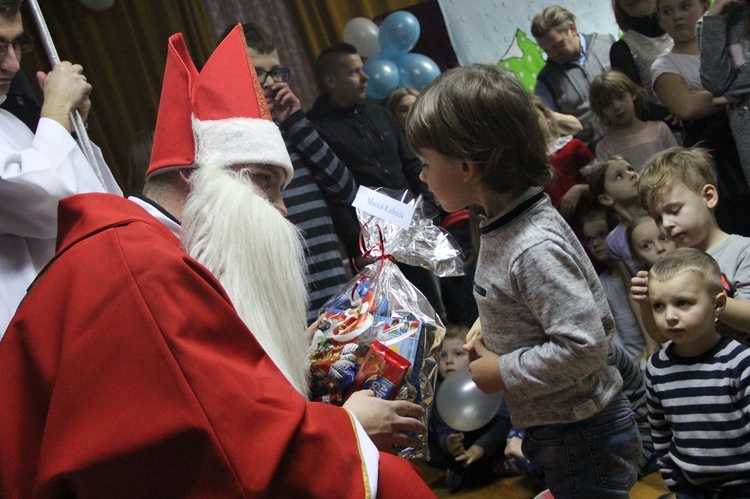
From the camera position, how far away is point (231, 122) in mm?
1556

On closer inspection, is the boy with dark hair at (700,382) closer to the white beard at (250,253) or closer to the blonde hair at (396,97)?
the white beard at (250,253)

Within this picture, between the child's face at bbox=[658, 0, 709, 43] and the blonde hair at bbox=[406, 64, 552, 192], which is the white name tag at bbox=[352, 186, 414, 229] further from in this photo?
the child's face at bbox=[658, 0, 709, 43]

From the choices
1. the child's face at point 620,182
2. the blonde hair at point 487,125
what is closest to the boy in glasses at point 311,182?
the child's face at point 620,182

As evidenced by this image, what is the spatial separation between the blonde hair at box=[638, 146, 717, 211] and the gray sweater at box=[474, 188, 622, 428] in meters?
0.90

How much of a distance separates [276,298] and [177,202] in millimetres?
314

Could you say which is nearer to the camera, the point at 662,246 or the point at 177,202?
the point at 177,202

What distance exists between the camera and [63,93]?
1.89 metres

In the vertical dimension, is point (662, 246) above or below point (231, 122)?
below

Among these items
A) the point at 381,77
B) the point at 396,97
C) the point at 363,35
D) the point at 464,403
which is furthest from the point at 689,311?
the point at 363,35

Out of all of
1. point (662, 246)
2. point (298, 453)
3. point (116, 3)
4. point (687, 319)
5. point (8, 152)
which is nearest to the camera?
point (298, 453)

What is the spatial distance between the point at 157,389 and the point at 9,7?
51.2 inches

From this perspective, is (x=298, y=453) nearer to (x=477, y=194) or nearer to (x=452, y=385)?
(x=477, y=194)

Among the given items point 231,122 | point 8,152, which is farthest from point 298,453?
point 8,152

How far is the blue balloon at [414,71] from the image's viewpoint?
414cm
